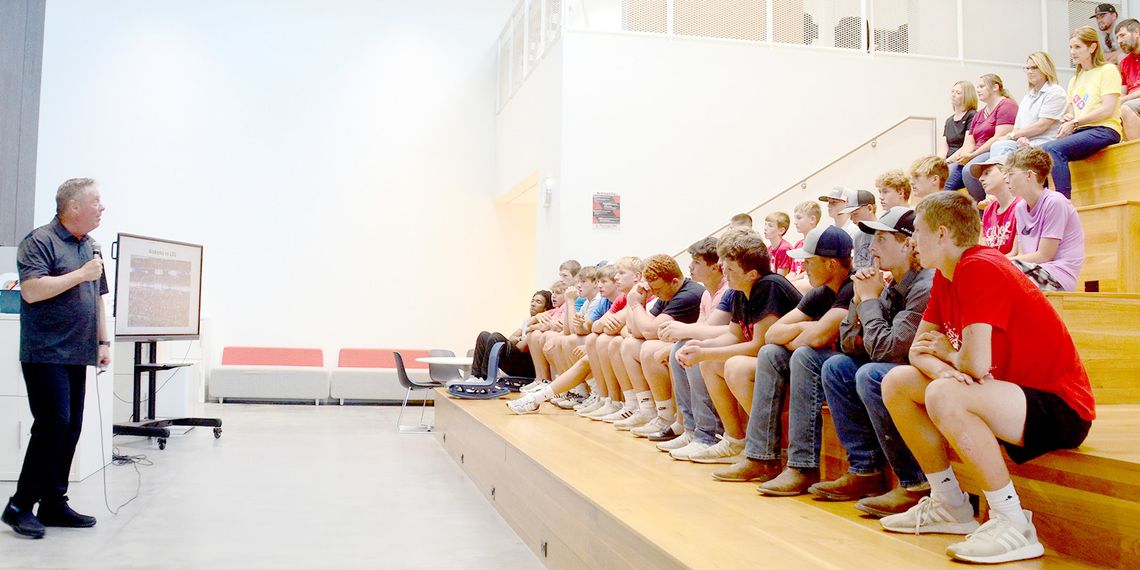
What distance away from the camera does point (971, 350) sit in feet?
6.80

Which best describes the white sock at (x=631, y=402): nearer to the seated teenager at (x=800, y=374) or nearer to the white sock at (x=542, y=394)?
the white sock at (x=542, y=394)

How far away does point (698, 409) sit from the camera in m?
3.75

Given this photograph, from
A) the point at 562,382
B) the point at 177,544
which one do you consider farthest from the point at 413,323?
the point at 177,544

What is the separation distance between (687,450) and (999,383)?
5.52 feet

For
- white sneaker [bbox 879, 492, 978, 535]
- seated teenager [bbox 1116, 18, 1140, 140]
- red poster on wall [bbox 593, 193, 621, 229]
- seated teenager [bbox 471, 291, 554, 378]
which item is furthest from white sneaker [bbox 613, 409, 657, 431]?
red poster on wall [bbox 593, 193, 621, 229]

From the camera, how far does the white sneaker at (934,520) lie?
2301 millimetres

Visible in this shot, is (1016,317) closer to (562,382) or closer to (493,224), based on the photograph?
(562,382)

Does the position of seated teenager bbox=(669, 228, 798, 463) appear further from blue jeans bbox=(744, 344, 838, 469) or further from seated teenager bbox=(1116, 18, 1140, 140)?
seated teenager bbox=(1116, 18, 1140, 140)

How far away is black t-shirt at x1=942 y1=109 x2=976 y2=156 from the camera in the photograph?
6.16m

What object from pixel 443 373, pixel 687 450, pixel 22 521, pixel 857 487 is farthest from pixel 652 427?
pixel 443 373

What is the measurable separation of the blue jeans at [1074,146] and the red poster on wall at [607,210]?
4.04m

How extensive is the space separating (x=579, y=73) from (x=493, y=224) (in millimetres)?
3570

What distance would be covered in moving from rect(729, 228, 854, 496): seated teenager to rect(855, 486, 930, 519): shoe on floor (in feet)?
1.19

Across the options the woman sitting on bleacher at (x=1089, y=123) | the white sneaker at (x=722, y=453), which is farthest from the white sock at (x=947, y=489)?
the woman sitting on bleacher at (x=1089, y=123)
